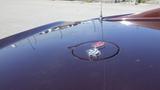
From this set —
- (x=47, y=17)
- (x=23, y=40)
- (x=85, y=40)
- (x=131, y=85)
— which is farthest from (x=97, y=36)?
(x=47, y=17)

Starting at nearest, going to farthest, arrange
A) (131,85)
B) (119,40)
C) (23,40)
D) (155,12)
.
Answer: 1. (131,85)
2. (119,40)
3. (23,40)
4. (155,12)

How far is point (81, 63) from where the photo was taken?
6.04 feet

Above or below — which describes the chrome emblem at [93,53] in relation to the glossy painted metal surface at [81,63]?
above

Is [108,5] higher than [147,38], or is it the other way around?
[147,38]

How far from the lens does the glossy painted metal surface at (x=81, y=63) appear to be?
5.28ft

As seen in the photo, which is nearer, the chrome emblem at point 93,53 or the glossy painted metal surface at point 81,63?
the glossy painted metal surface at point 81,63

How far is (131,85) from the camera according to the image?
1.56 m

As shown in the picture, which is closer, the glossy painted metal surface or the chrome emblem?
the glossy painted metal surface

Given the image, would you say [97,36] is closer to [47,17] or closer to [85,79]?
[85,79]

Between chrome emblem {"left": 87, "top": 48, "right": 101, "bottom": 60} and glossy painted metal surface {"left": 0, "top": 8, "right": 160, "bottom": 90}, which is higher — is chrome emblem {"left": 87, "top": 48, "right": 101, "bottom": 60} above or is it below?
above

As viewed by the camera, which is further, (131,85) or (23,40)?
Result: (23,40)

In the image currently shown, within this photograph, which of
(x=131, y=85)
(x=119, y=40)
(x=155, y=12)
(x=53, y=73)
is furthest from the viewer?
(x=155, y=12)

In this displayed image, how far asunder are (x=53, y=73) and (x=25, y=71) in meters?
0.18

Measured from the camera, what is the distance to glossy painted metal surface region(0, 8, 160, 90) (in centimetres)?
161
